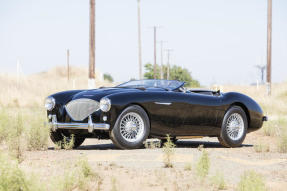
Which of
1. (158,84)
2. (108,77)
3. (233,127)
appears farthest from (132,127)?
(108,77)

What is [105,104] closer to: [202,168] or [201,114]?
[201,114]

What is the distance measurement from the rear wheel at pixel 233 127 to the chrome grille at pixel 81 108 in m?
2.99

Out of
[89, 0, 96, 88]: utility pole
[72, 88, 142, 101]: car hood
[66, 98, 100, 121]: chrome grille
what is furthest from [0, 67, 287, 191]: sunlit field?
[89, 0, 96, 88]: utility pole

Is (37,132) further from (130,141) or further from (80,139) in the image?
(130,141)

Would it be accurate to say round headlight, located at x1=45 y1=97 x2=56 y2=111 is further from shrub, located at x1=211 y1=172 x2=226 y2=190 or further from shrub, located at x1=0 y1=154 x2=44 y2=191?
shrub, located at x1=0 y1=154 x2=44 y2=191

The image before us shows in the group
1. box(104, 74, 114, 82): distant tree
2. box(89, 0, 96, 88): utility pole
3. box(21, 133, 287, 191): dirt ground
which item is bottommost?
box(104, 74, 114, 82): distant tree

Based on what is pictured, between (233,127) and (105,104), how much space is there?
3364mm

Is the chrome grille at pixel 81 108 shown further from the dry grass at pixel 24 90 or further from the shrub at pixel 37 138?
the dry grass at pixel 24 90

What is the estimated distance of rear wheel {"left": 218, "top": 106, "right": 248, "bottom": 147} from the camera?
1227cm

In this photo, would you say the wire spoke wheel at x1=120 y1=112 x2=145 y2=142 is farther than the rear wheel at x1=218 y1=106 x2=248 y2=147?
No

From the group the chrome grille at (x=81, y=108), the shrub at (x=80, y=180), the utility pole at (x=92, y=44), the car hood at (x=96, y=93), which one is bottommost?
the shrub at (x=80, y=180)

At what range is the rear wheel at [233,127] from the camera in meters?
12.3

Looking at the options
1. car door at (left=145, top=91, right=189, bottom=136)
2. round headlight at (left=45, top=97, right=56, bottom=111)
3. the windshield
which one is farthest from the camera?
the windshield

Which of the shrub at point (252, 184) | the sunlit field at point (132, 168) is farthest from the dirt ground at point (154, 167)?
the shrub at point (252, 184)
